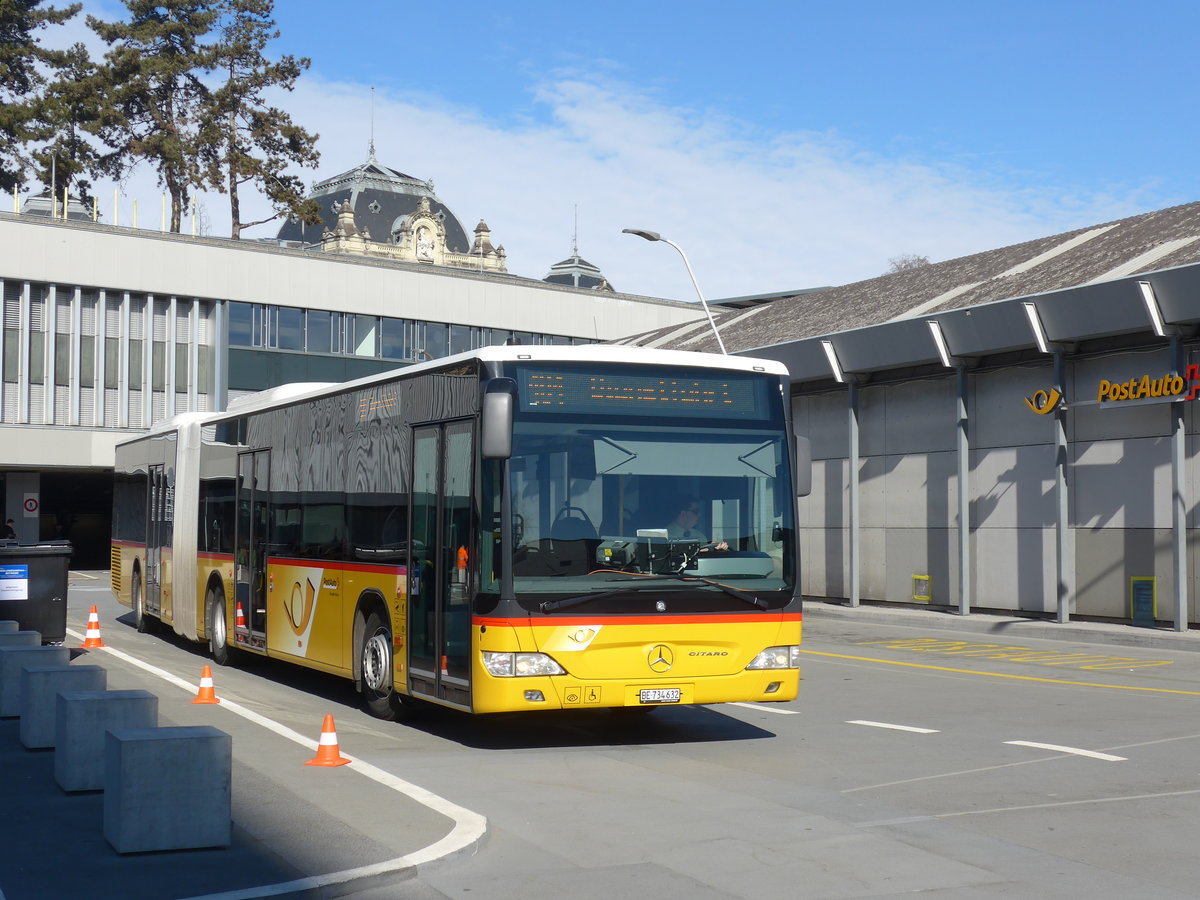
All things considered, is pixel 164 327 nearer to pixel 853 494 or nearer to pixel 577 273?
pixel 853 494

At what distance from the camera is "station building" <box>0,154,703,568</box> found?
50.3m

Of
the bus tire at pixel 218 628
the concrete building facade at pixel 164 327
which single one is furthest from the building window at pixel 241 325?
the bus tire at pixel 218 628

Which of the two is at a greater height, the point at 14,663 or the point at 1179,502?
the point at 1179,502

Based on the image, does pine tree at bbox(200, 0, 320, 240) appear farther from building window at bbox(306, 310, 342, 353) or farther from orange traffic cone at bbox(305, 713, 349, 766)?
orange traffic cone at bbox(305, 713, 349, 766)

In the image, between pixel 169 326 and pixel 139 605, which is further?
pixel 169 326

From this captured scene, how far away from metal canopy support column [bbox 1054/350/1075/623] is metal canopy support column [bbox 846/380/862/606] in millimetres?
5631

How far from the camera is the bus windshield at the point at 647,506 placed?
10.8 metres

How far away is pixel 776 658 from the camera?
37.6ft

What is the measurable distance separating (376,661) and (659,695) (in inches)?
125

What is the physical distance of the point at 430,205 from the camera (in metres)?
146

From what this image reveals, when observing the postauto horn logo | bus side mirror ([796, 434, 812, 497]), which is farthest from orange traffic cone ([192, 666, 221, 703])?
the postauto horn logo

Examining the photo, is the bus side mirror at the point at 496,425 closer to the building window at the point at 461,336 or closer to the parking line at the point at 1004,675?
the parking line at the point at 1004,675

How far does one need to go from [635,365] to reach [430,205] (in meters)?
138

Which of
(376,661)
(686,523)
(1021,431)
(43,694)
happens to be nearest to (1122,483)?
(1021,431)
